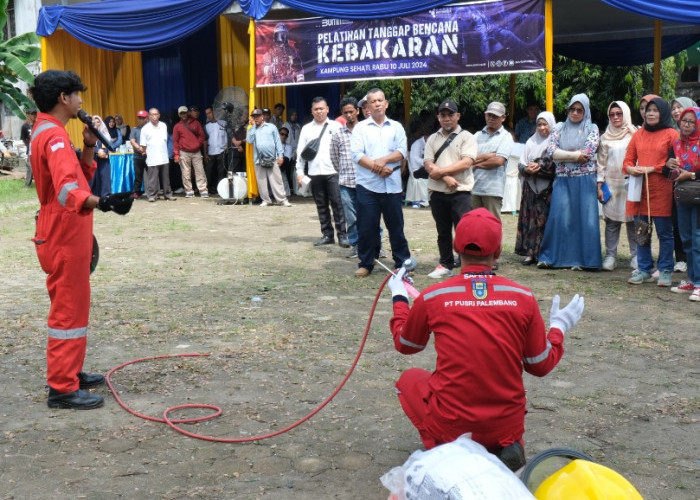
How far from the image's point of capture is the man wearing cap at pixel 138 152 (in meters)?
16.4

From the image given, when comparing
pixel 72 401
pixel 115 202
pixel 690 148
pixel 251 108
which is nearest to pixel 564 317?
pixel 115 202

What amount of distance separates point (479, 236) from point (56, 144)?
2.49 meters

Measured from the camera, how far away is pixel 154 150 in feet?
53.1

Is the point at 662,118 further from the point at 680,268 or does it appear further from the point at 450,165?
the point at 450,165

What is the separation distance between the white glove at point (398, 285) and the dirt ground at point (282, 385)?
882 millimetres

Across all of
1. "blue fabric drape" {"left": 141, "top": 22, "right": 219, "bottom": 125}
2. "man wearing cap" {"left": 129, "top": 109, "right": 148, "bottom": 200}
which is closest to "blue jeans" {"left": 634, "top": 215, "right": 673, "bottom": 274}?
"man wearing cap" {"left": 129, "top": 109, "right": 148, "bottom": 200}

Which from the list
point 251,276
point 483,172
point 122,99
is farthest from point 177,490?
point 122,99

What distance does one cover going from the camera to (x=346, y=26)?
1400 centimetres

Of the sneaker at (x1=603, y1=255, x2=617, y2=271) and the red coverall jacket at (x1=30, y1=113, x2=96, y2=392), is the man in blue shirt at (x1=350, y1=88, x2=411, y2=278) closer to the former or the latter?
the sneaker at (x1=603, y1=255, x2=617, y2=271)

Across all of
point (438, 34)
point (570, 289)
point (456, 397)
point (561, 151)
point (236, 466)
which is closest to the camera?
point (456, 397)

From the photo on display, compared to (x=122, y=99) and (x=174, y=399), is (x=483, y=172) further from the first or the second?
(x=122, y=99)

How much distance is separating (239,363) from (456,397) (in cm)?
265

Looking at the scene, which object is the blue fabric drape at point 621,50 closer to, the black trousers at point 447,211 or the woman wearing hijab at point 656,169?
the woman wearing hijab at point 656,169

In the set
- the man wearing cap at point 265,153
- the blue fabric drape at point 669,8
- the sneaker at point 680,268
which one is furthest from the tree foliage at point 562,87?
the sneaker at point 680,268
